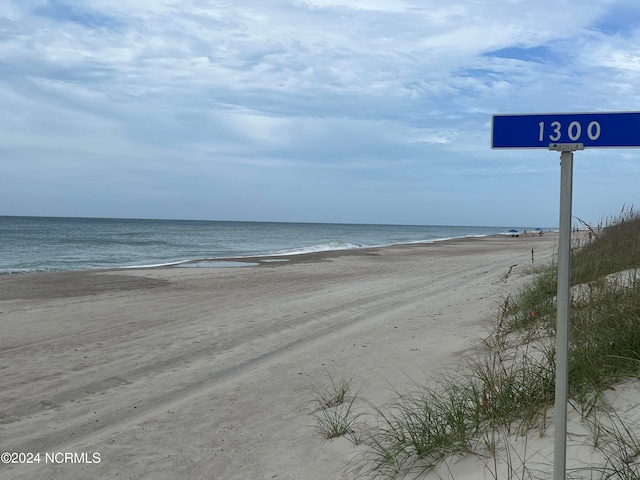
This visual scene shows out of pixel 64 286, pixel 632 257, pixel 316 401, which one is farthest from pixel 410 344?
pixel 64 286

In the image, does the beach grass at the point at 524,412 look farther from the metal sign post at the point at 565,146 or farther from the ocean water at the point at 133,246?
the ocean water at the point at 133,246

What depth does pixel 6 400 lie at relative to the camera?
229 inches

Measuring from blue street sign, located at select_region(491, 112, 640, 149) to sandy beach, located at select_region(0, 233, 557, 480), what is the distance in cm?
243

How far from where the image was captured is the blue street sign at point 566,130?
2.49m

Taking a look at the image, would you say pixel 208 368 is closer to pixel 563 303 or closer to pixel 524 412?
pixel 524 412

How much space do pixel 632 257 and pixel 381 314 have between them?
4.25 m

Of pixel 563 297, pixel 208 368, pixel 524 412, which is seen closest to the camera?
pixel 563 297

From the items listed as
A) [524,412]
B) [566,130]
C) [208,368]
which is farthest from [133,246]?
[566,130]

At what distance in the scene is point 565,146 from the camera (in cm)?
257

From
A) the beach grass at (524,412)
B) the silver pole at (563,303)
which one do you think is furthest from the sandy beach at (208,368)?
the silver pole at (563,303)

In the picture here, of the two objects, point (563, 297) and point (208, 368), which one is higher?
point (563, 297)

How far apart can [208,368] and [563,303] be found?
526cm

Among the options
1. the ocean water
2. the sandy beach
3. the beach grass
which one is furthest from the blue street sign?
the ocean water

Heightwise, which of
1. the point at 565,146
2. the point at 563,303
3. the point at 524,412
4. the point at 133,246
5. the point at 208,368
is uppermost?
the point at 565,146
